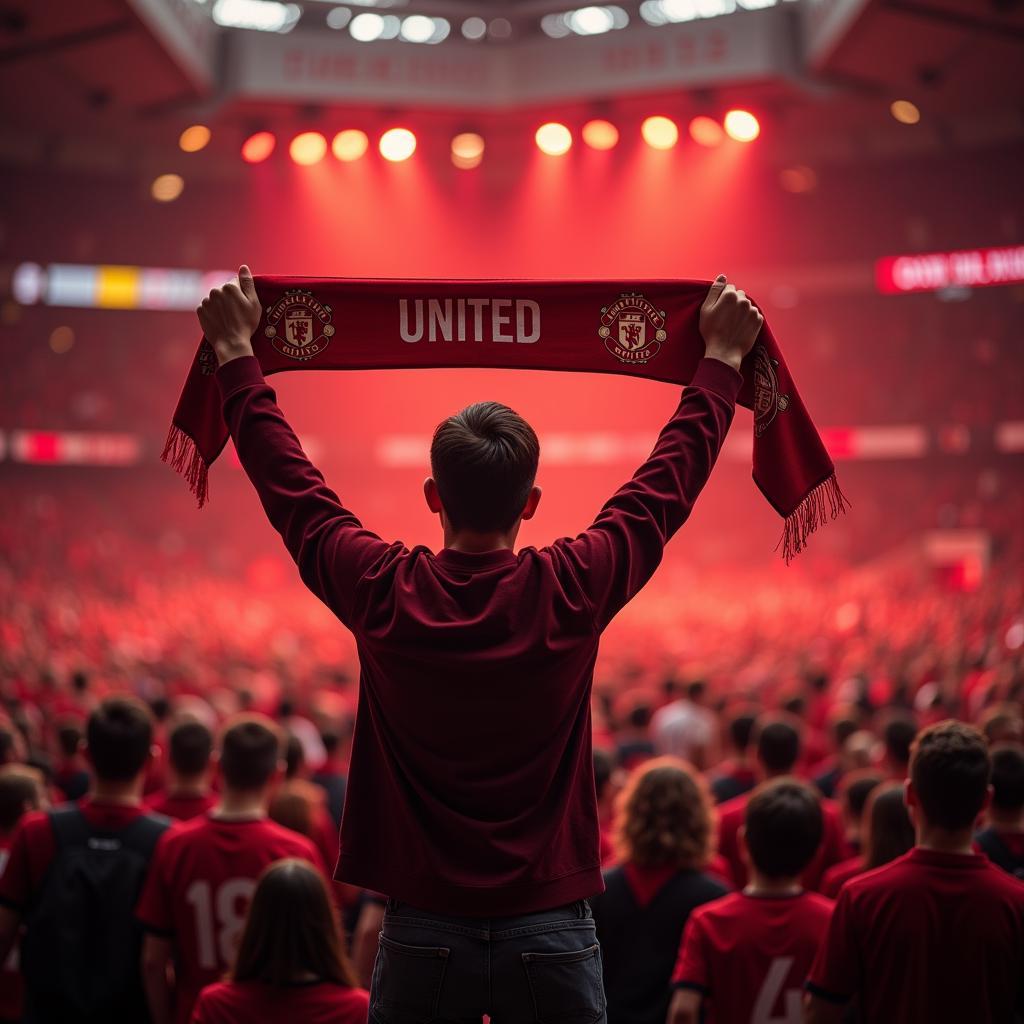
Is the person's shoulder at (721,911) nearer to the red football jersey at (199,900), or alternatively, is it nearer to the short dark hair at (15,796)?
the red football jersey at (199,900)

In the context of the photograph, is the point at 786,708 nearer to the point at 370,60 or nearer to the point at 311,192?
the point at 370,60

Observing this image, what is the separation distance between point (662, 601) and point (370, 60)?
12.9 m

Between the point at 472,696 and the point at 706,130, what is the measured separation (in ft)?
63.6

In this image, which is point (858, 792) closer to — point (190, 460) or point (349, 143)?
point (190, 460)

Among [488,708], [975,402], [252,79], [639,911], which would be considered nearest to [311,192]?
[252,79]

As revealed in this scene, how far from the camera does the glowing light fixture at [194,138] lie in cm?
2222

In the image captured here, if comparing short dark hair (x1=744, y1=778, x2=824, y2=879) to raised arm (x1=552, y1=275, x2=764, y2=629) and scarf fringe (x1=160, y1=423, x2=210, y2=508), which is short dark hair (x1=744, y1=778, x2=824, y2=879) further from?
scarf fringe (x1=160, y1=423, x2=210, y2=508)

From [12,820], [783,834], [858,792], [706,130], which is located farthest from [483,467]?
[706,130]

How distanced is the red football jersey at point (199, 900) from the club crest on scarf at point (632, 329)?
2.06 m

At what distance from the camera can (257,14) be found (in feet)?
61.5

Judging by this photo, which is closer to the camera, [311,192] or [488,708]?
[488,708]

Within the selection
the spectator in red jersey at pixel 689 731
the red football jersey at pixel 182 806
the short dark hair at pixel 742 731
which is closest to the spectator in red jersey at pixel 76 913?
the red football jersey at pixel 182 806

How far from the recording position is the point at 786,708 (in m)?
8.73

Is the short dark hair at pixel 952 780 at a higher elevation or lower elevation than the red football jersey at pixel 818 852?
higher
